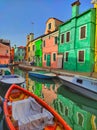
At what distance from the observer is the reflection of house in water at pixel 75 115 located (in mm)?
7649

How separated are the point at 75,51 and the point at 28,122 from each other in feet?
59.0

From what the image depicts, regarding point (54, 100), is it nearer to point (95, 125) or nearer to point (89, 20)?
point (95, 125)

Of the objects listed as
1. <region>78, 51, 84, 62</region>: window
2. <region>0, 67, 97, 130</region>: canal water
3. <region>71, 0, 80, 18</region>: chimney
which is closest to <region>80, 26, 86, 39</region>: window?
<region>78, 51, 84, 62</region>: window

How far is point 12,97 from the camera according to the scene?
8.95 meters

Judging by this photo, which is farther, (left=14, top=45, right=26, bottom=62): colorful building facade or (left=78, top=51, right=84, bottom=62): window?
(left=14, top=45, right=26, bottom=62): colorful building facade

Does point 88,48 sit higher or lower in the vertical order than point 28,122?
higher

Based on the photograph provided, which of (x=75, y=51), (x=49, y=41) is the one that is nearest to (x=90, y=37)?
(x=75, y=51)

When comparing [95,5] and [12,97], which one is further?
[95,5]

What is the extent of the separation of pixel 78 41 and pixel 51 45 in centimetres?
897

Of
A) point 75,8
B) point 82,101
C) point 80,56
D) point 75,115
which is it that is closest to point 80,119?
point 75,115

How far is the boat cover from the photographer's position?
5379 mm

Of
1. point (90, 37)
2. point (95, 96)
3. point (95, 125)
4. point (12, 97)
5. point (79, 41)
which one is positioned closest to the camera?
point (95, 125)

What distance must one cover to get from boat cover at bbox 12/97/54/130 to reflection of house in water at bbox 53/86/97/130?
6.49ft

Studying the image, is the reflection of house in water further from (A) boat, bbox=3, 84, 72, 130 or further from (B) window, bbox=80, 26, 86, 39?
(B) window, bbox=80, 26, 86, 39
